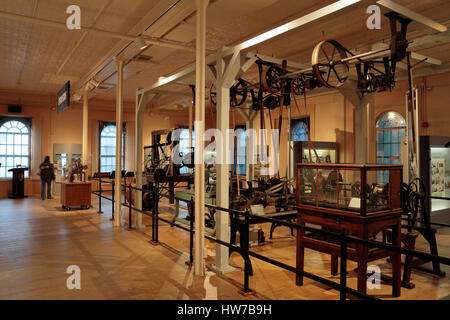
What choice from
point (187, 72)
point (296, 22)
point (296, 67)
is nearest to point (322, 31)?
point (296, 67)

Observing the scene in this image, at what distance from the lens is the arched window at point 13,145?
12766 millimetres

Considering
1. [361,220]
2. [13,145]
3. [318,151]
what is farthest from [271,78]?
[13,145]

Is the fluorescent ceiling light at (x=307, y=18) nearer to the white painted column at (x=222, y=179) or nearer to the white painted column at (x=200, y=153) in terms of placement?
the white painted column at (x=200, y=153)

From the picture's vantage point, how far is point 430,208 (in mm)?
6902

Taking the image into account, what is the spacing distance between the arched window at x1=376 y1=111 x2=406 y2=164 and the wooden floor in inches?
108

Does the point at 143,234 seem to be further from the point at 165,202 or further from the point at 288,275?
the point at 165,202

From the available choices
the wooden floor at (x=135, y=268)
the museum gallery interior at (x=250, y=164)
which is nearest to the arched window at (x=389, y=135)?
the museum gallery interior at (x=250, y=164)

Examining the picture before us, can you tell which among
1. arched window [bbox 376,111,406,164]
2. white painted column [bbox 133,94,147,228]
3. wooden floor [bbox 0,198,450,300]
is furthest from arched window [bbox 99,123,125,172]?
arched window [bbox 376,111,406,164]

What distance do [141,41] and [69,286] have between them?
4104 mm

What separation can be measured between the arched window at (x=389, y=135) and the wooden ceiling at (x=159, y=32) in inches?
63.3

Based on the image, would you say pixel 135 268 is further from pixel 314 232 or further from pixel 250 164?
pixel 250 164

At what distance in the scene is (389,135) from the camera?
940cm

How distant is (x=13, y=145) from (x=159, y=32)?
9.93m

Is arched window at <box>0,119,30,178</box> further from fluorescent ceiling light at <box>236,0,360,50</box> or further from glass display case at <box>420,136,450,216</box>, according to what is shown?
glass display case at <box>420,136,450,216</box>
